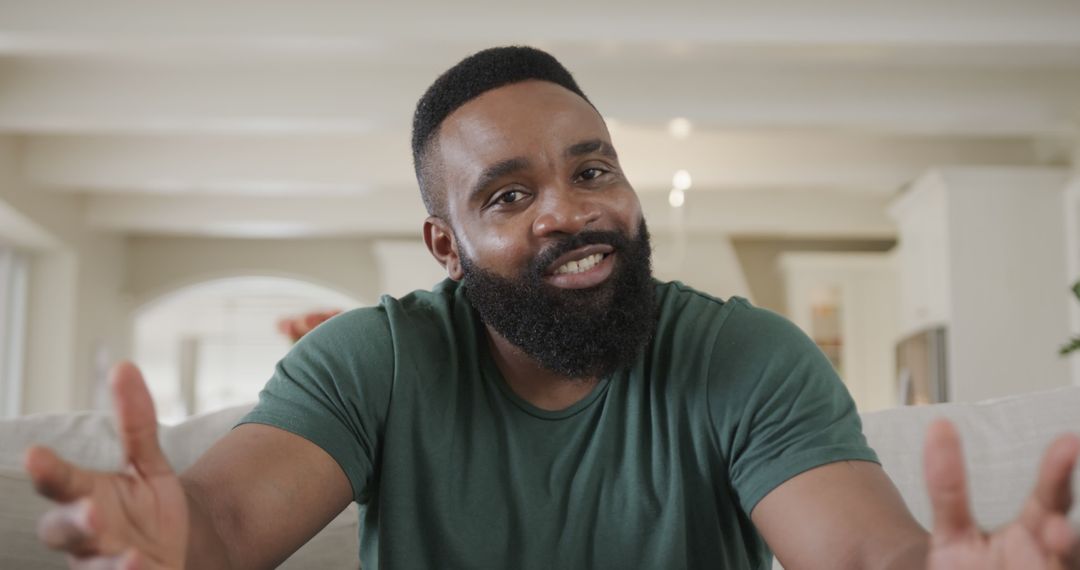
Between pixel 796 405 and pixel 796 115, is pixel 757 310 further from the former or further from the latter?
pixel 796 115

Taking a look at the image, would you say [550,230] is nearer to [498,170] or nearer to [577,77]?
[498,170]

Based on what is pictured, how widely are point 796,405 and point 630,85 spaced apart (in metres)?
4.39

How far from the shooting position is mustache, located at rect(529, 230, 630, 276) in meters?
1.29

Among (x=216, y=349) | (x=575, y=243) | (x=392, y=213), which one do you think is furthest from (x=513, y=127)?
(x=216, y=349)

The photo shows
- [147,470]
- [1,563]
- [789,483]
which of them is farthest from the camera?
[1,563]

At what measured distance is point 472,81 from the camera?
1459 millimetres

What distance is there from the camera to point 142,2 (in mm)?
4441

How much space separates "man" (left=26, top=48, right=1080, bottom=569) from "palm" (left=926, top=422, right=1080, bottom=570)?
27 cm

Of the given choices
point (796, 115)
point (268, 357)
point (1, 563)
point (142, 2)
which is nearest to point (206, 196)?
point (142, 2)

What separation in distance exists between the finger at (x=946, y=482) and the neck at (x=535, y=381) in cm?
62

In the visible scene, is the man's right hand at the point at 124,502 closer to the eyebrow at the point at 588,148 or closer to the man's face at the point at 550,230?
the man's face at the point at 550,230

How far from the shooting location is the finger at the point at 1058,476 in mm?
684

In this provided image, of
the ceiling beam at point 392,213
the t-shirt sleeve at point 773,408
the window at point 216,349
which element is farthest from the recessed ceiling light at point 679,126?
the window at point 216,349

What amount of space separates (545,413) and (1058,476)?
2.29ft
